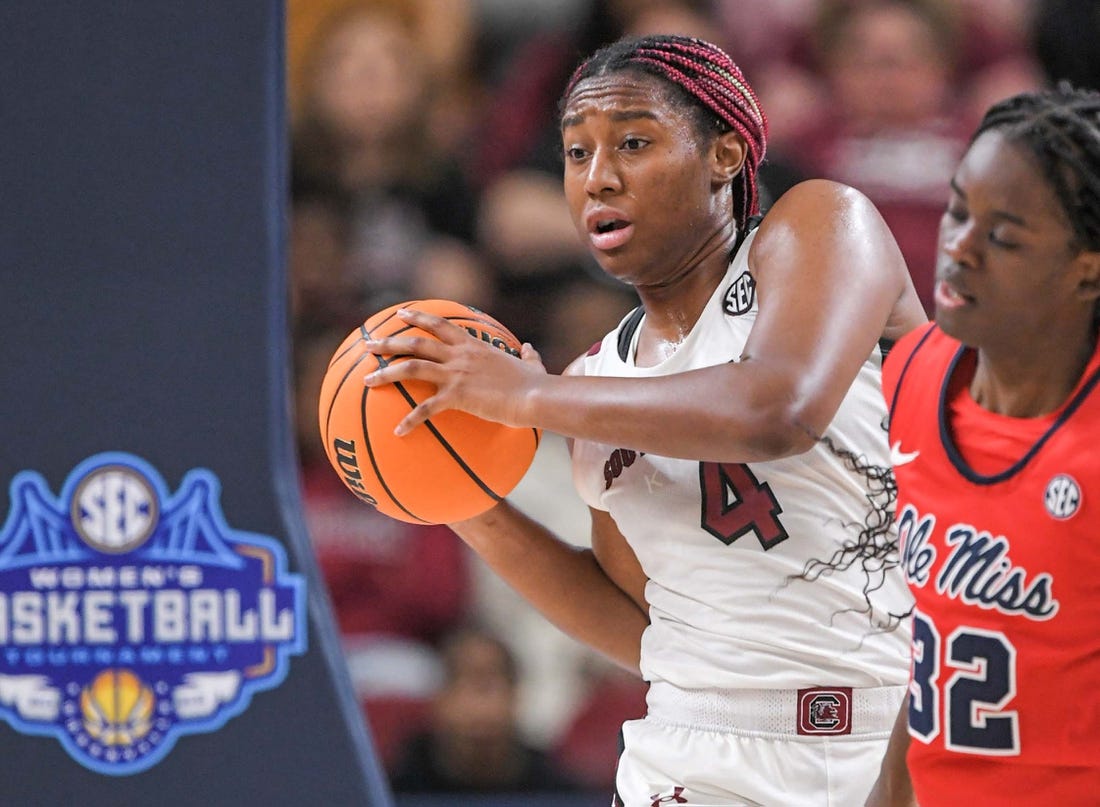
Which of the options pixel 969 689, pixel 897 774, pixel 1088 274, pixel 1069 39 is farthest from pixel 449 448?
pixel 1069 39

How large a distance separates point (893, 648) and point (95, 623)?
127 centimetres

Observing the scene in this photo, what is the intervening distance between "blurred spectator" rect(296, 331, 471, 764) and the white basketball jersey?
2.32m

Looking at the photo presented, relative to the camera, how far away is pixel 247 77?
98.7 inches

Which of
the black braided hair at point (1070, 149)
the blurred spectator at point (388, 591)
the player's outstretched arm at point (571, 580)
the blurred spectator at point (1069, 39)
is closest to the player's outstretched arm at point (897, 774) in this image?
the black braided hair at point (1070, 149)

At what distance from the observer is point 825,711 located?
7.82 feet

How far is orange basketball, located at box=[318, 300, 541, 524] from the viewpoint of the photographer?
2354 mm

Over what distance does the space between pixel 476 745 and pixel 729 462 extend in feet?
8.34

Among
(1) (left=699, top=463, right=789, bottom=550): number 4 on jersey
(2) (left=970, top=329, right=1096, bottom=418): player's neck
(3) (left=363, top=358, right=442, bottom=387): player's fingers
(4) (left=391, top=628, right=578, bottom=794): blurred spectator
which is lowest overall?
(4) (left=391, top=628, right=578, bottom=794): blurred spectator

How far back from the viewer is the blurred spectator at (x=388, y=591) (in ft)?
15.6

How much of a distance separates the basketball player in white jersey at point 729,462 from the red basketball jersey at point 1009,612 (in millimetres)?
393

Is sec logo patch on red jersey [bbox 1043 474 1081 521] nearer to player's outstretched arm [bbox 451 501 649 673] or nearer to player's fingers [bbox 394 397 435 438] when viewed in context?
player's fingers [bbox 394 397 435 438]

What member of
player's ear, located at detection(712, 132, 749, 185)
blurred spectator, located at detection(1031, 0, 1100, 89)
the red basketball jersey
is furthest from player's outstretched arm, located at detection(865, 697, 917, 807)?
blurred spectator, located at detection(1031, 0, 1100, 89)

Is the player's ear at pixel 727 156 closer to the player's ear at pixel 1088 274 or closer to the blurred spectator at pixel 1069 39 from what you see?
the player's ear at pixel 1088 274

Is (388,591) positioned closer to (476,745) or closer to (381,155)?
(476,745)
